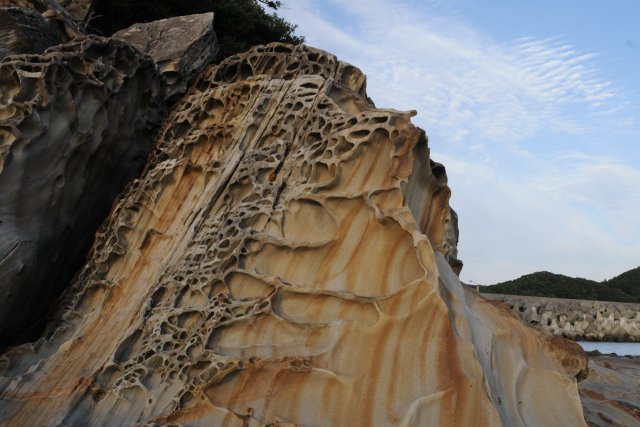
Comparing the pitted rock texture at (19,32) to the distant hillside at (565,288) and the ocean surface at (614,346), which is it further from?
the distant hillside at (565,288)

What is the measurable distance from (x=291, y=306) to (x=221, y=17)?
307 inches

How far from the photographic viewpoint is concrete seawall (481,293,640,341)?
521 inches

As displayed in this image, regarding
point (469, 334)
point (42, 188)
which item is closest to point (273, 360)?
point (469, 334)

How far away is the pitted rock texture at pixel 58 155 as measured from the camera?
3463mm

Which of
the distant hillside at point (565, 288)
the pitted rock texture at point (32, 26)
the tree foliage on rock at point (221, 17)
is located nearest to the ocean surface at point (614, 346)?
the distant hillside at point (565, 288)

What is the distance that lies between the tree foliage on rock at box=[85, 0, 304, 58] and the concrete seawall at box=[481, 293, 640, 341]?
737cm

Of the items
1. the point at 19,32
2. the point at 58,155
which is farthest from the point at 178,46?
the point at 58,155

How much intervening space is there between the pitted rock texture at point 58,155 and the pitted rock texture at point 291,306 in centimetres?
28

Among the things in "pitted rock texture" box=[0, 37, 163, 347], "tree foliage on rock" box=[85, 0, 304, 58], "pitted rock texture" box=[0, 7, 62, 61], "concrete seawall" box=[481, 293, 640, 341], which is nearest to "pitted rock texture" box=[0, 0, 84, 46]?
"pitted rock texture" box=[0, 7, 62, 61]

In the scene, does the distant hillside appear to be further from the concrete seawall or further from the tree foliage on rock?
the tree foliage on rock

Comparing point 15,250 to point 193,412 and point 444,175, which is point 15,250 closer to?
point 193,412

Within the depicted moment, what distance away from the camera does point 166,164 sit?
4086mm

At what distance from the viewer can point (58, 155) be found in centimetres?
370

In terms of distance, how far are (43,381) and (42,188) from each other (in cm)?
115
